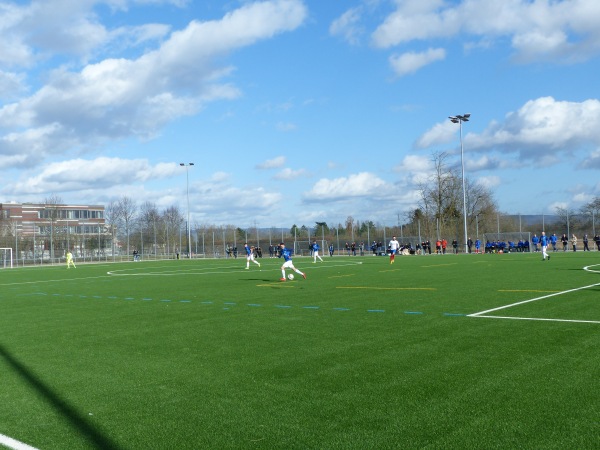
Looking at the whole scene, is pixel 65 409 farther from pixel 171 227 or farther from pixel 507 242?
pixel 171 227

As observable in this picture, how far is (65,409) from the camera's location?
249 inches

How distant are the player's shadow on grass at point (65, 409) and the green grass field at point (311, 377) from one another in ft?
0.06

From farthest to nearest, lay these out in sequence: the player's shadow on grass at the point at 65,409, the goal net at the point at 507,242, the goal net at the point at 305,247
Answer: the goal net at the point at 305,247, the goal net at the point at 507,242, the player's shadow on grass at the point at 65,409

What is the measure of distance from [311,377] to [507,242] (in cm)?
5834

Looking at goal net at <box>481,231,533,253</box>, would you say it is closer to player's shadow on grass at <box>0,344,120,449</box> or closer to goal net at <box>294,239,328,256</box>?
goal net at <box>294,239,328,256</box>

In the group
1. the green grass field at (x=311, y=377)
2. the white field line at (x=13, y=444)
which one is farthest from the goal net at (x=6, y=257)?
the white field line at (x=13, y=444)

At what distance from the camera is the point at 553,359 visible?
773cm

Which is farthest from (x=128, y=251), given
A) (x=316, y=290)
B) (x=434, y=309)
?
(x=434, y=309)

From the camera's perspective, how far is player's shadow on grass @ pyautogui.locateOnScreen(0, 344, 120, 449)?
5262 millimetres

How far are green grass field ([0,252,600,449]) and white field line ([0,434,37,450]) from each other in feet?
0.25

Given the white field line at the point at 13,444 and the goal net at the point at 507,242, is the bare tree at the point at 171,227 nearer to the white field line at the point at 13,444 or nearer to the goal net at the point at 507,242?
the goal net at the point at 507,242

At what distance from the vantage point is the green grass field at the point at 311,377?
5.27 metres

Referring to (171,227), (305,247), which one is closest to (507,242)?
(305,247)

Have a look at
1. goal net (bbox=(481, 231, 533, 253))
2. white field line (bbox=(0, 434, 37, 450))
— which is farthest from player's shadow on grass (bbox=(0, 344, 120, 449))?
goal net (bbox=(481, 231, 533, 253))
